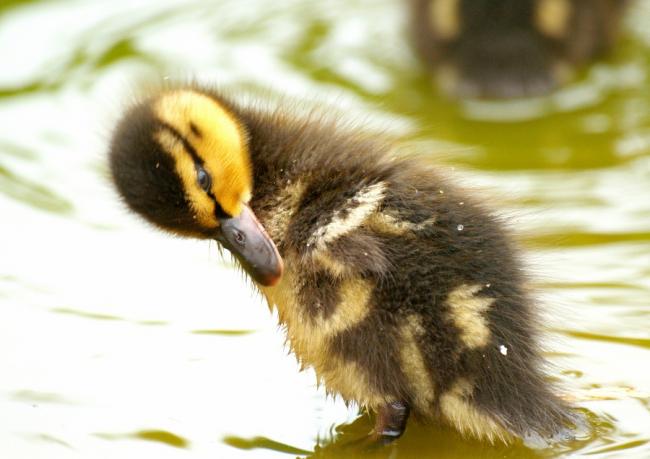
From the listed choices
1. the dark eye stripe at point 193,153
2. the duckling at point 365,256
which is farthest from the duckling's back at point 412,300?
the dark eye stripe at point 193,153

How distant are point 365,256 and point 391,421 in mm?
283

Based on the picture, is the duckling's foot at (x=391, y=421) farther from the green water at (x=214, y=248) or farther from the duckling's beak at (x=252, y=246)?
the duckling's beak at (x=252, y=246)

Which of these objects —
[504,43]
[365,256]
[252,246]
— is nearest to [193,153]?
Answer: [252,246]

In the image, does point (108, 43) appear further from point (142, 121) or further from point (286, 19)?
point (142, 121)

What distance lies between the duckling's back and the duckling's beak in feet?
0.14

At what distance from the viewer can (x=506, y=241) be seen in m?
2.19

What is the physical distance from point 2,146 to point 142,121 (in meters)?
1.41

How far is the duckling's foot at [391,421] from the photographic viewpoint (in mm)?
2160

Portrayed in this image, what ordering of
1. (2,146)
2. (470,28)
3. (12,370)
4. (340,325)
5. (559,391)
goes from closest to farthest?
(340,325), (559,391), (12,370), (2,146), (470,28)

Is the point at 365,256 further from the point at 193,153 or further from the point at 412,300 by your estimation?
the point at 193,153

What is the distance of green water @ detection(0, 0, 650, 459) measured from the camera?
91.0 inches

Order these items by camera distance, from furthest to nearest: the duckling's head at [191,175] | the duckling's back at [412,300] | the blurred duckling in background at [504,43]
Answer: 1. the blurred duckling in background at [504,43]
2. the duckling's head at [191,175]
3. the duckling's back at [412,300]

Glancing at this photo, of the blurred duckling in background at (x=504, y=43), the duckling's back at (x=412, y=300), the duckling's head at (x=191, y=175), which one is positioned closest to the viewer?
the duckling's back at (x=412, y=300)

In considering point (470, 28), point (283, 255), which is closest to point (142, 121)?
point (283, 255)
